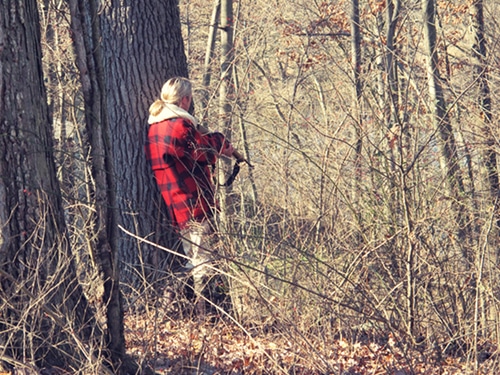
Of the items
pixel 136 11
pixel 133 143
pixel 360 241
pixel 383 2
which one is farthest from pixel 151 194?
pixel 383 2

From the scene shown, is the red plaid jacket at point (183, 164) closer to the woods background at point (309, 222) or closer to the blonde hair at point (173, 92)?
the blonde hair at point (173, 92)

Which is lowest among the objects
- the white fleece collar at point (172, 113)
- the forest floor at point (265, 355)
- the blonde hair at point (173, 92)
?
the forest floor at point (265, 355)

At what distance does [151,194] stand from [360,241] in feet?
5.93

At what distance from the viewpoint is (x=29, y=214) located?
3.81 metres

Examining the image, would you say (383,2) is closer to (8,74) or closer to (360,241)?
(360,241)

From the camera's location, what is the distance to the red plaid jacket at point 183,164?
524 cm

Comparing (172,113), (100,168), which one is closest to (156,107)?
(172,113)

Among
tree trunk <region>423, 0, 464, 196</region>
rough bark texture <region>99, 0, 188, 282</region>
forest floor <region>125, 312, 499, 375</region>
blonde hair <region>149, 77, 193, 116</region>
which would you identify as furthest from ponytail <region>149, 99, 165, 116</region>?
tree trunk <region>423, 0, 464, 196</region>

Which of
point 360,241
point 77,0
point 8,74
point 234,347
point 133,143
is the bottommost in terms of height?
point 234,347

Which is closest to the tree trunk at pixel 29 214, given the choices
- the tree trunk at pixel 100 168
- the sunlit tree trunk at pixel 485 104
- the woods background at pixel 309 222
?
the woods background at pixel 309 222

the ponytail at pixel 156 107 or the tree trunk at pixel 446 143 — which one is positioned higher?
the ponytail at pixel 156 107

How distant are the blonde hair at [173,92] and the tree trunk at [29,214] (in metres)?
1.55

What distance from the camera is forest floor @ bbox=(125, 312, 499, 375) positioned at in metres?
3.96

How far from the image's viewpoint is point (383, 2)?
28.5 ft
